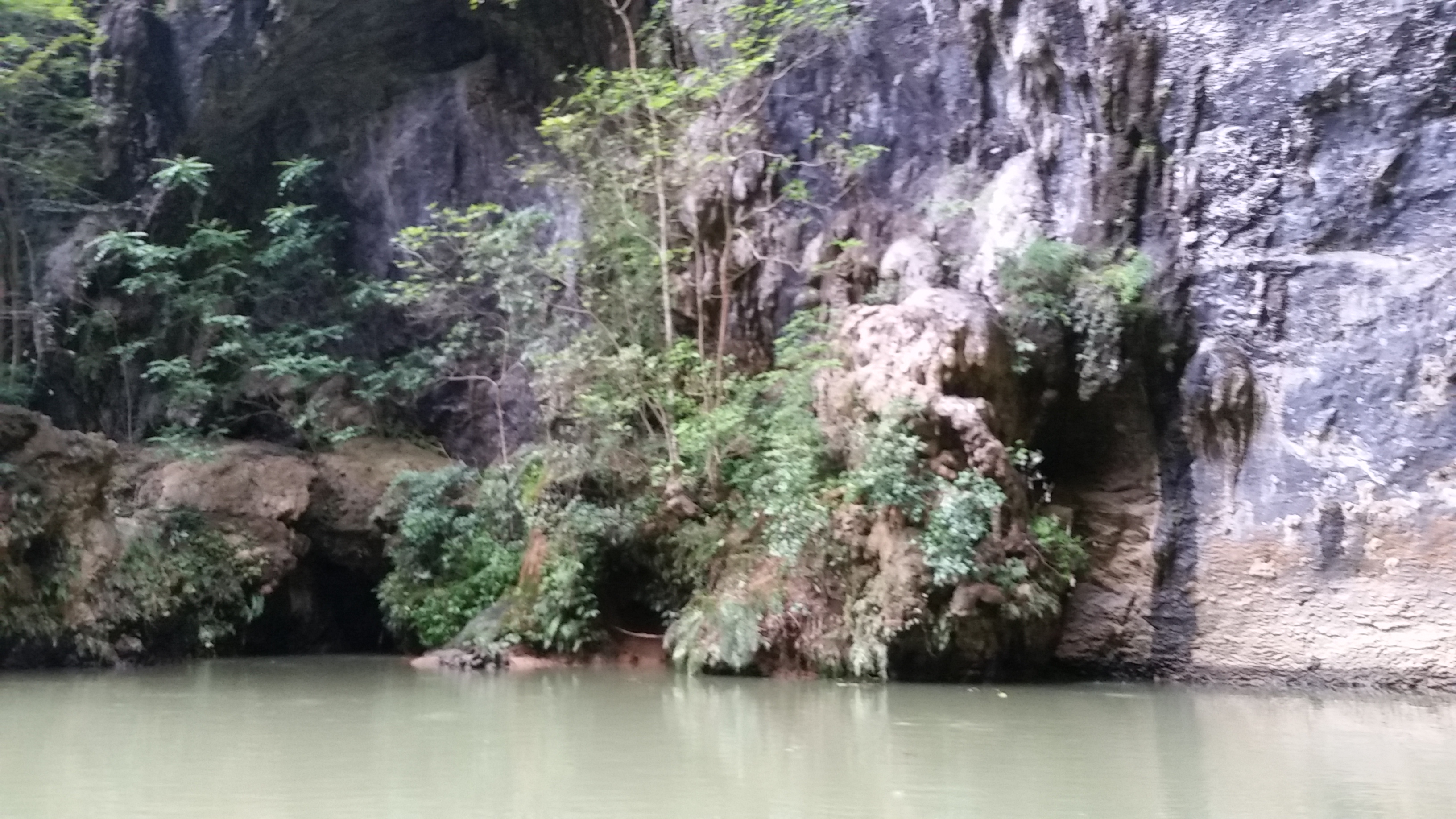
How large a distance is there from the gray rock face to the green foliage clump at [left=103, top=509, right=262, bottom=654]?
7.11 m

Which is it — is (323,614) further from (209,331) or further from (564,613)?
(564,613)

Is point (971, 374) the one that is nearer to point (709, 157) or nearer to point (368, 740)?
point (709, 157)

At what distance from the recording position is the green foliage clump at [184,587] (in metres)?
12.8

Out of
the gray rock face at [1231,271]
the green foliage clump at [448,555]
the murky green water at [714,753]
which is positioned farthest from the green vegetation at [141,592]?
the gray rock face at [1231,271]

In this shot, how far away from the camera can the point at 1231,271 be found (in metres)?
11.5

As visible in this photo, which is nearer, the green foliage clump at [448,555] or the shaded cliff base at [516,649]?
the shaded cliff base at [516,649]

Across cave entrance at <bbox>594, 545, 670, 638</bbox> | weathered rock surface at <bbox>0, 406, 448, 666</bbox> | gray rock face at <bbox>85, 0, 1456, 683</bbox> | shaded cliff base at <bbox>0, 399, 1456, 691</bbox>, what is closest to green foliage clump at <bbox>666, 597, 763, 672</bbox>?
shaded cliff base at <bbox>0, 399, 1456, 691</bbox>

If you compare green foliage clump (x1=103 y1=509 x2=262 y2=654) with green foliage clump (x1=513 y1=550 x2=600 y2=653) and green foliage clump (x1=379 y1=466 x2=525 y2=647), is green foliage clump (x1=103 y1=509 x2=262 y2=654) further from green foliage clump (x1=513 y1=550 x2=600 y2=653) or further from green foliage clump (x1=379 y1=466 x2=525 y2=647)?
green foliage clump (x1=513 y1=550 x2=600 y2=653)

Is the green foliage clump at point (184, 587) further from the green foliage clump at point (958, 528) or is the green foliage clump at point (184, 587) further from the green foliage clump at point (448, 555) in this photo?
the green foliage clump at point (958, 528)

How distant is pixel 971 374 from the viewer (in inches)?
435

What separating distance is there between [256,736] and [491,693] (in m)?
2.77

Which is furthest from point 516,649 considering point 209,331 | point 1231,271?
point 1231,271

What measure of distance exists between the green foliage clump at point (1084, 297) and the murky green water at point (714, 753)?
3126 mm

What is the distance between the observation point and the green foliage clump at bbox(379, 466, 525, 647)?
13.6 m
